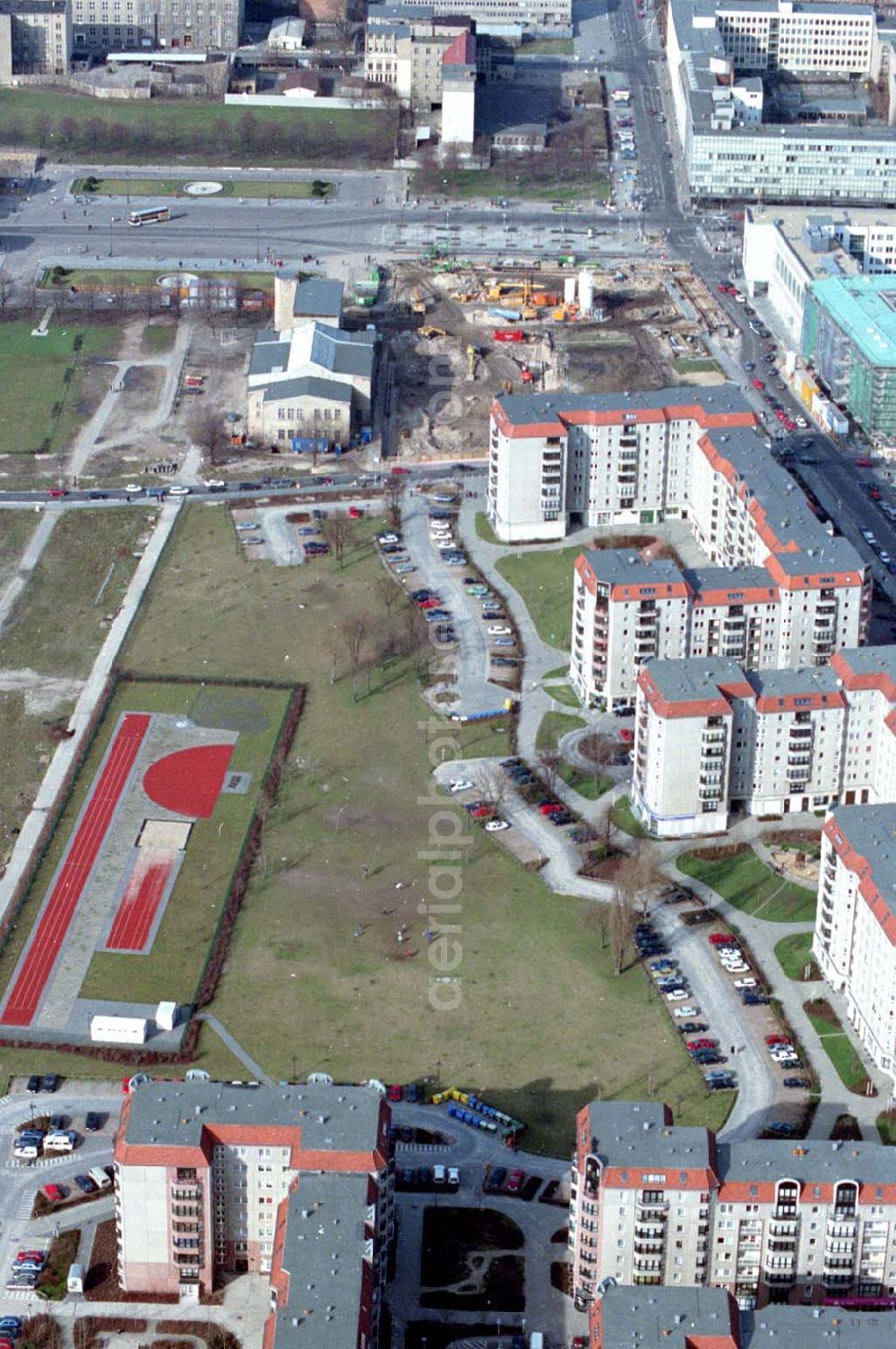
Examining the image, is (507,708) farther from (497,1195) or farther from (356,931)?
(497,1195)

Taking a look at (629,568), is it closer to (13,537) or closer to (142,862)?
(142,862)

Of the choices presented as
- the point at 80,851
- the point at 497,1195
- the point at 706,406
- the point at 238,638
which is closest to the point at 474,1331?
the point at 497,1195

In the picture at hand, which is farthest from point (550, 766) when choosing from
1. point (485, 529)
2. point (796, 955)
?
point (485, 529)

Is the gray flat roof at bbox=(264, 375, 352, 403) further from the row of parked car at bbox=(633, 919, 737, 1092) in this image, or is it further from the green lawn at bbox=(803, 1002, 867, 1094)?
the green lawn at bbox=(803, 1002, 867, 1094)

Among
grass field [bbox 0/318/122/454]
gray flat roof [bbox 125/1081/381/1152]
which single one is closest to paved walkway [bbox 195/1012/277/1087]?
gray flat roof [bbox 125/1081/381/1152]

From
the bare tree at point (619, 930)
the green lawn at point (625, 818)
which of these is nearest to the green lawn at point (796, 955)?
the bare tree at point (619, 930)

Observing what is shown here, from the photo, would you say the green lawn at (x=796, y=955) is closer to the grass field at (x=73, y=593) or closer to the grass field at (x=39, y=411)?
the grass field at (x=73, y=593)
